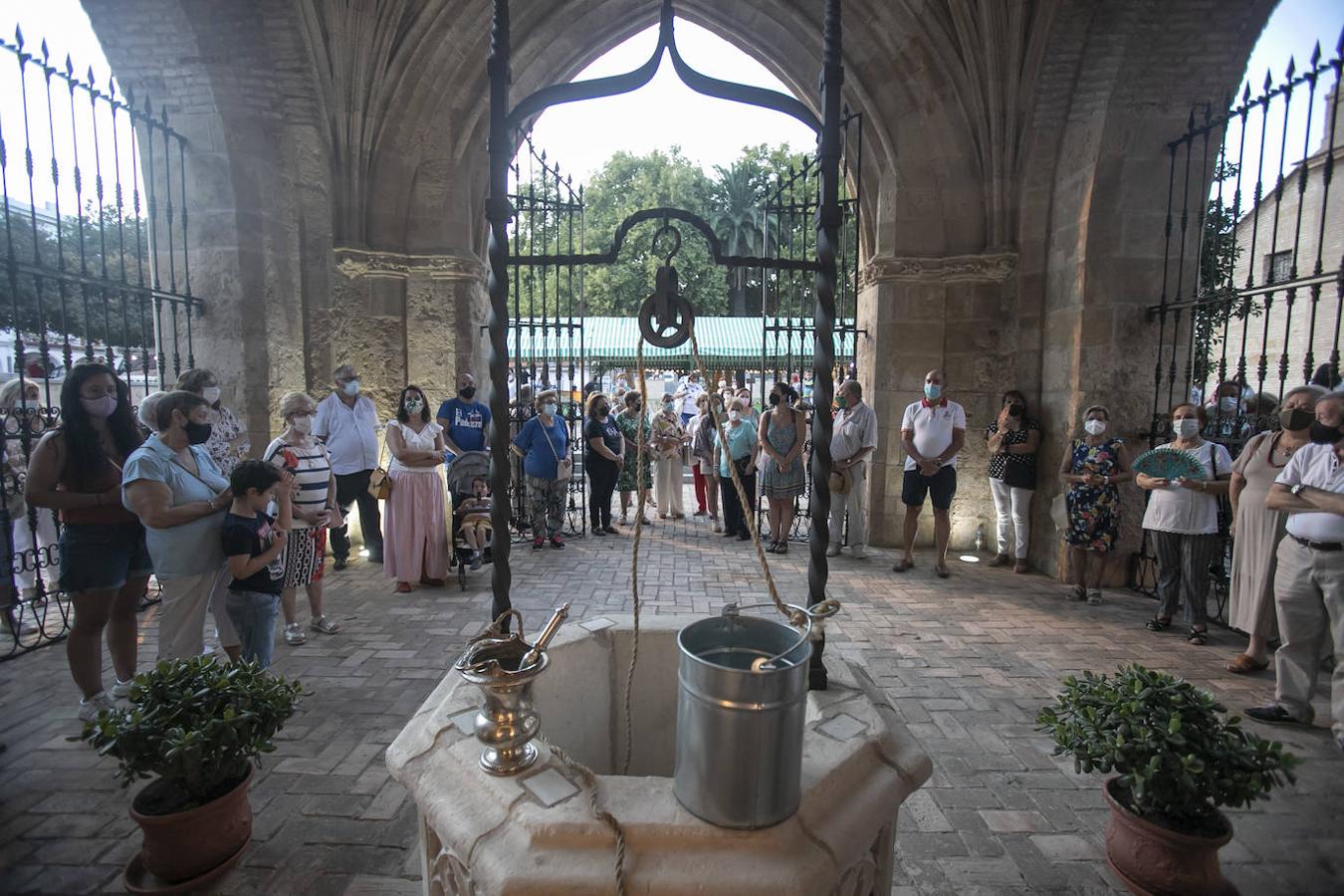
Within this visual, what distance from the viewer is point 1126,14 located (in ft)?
17.6

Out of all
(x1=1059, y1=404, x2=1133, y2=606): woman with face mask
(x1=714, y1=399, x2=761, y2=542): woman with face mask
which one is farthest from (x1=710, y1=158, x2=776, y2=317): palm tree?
(x1=1059, y1=404, x2=1133, y2=606): woman with face mask

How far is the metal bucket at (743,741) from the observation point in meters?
1.31

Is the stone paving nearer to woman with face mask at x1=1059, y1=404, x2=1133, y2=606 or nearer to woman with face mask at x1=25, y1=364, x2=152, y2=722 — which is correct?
woman with face mask at x1=1059, y1=404, x2=1133, y2=606

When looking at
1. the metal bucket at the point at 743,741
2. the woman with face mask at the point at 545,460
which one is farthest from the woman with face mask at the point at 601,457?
the metal bucket at the point at 743,741

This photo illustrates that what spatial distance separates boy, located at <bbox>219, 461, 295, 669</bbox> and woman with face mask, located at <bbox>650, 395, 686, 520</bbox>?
17.3ft

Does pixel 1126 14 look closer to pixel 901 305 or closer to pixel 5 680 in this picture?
pixel 901 305

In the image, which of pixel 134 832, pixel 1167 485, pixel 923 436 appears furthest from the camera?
pixel 923 436

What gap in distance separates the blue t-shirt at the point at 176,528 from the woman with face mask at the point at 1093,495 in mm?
6285

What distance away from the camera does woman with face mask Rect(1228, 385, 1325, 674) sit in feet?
12.6

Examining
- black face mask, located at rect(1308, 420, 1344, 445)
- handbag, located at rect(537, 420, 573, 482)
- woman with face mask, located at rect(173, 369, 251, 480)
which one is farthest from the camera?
handbag, located at rect(537, 420, 573, 482)

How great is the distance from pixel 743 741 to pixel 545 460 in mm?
5999

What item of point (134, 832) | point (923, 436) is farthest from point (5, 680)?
point (923, 436)

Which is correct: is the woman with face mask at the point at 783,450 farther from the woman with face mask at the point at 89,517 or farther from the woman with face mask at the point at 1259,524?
the woman with face mask at the point at 89,517

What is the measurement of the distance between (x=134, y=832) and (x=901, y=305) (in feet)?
24.1
